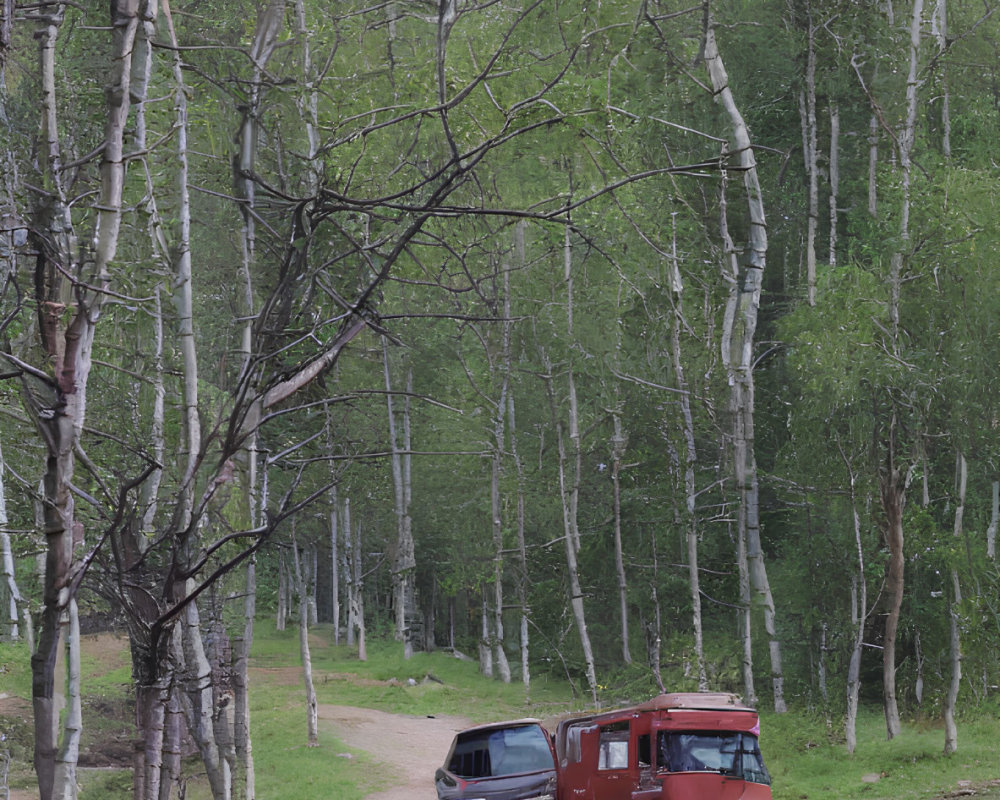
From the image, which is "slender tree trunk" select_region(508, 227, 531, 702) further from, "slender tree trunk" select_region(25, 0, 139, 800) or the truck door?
"slender tree trunk" select_region(25, 0, 139, 800)

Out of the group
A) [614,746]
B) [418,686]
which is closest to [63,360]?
[614,746]

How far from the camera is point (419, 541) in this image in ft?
147

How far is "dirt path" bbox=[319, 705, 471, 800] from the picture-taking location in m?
21.7

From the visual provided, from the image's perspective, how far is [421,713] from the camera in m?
31.0

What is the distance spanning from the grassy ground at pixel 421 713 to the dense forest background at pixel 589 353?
3.08 ft

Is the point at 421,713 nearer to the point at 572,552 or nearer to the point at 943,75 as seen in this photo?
the point at 572,552

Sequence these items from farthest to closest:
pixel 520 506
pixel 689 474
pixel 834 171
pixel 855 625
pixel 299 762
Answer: pixel 834 171 < pixel 520 506 < pixel 689 474 < pixel 299 762 < pixel 855 625

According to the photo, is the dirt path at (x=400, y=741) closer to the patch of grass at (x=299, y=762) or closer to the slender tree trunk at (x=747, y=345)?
the patch of grass at (x=299, y=762)

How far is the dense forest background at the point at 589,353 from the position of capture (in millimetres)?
7059

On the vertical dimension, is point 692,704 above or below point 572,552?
below

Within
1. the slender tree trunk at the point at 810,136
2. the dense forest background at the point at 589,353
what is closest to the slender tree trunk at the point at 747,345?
the dense forest background at the point at 589,353

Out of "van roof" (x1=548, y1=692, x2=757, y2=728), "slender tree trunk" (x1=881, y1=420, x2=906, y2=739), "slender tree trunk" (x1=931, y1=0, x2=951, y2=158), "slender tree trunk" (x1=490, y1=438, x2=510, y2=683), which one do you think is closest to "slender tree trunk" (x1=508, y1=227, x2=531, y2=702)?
"slender tree trunk" (x1=490, y1=438, x2=510, y2=683)

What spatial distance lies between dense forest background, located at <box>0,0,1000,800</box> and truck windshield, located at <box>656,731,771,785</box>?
5262 millimetres

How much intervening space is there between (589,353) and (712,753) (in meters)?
18.9
